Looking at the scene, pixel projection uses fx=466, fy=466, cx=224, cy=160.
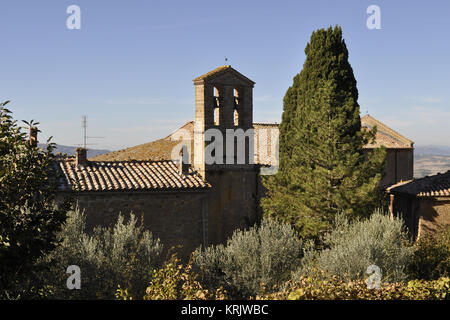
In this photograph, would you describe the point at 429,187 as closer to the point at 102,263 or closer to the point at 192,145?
the point at 192,145

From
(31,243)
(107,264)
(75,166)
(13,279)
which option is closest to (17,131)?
(31,243)

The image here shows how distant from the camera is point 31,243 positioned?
9320 mm

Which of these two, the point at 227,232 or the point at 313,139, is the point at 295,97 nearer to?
the point at 313,139

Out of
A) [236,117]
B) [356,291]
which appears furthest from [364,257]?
[236,117]

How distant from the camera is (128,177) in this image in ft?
61.1

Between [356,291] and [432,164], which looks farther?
[432,164]

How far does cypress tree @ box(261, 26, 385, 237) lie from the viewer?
18.2 meters

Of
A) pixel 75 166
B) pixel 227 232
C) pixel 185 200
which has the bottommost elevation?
pixel 227 232

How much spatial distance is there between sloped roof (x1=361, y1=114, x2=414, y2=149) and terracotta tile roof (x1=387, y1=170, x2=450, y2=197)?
8.45 m

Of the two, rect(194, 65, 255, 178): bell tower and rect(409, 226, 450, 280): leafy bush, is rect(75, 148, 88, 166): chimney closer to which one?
rect(194, 65, 255, 178): bell tower

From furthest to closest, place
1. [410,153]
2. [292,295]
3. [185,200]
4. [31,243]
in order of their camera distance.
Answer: [410,153] → [185,200] → [31,243] → [292,295]

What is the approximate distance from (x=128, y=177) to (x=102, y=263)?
6810 mm
